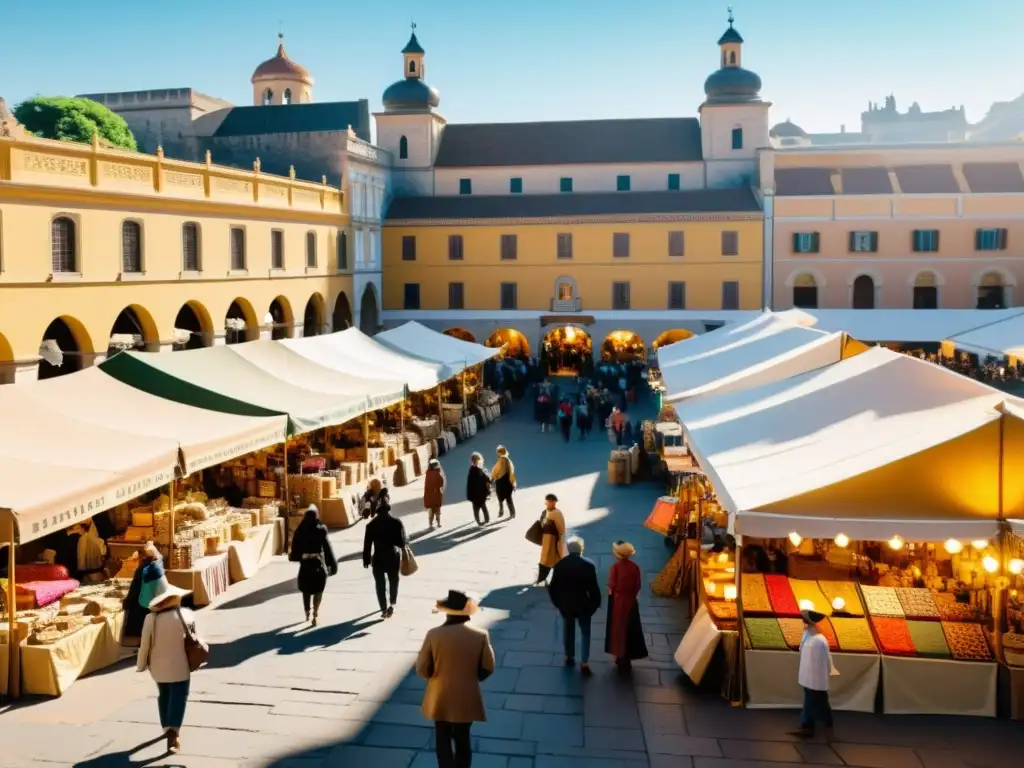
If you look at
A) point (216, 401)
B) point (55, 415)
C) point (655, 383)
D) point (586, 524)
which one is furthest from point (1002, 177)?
point (55, 415)

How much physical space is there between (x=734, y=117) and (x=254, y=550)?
3601 cm

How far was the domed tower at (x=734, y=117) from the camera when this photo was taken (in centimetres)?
4350

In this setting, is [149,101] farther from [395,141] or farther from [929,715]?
[929,715]

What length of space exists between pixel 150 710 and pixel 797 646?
5.42m

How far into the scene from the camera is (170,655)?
7.35 metres

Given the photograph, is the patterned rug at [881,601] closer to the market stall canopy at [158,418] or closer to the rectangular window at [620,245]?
the market stall canopy at [158,418]

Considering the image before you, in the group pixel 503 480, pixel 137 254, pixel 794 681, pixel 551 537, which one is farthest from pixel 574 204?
pixel 794 681

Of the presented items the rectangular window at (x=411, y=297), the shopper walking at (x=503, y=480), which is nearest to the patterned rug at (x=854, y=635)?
the shopper walking at (x=503, y=480)

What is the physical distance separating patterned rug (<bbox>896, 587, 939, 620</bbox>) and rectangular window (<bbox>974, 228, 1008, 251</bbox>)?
111ft

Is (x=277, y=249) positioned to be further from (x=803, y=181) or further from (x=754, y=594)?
(x=754, y=594)

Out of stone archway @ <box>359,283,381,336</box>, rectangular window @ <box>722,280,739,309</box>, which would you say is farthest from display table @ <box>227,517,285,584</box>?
rectangular window @ <box>722,280,739,309</box>

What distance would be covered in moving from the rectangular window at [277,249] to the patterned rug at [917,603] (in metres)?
24.7

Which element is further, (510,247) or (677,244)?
(510,247)

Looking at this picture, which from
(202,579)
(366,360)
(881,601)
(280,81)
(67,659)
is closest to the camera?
(67,659)
